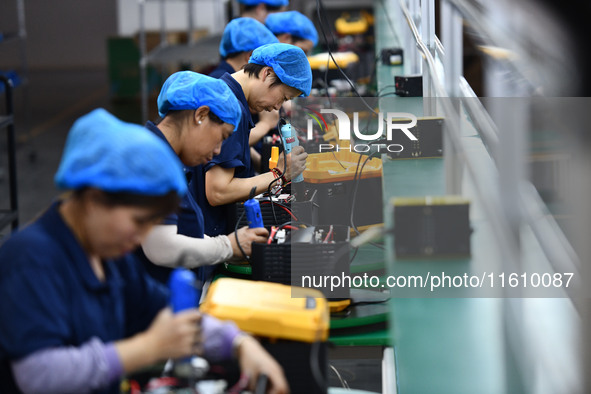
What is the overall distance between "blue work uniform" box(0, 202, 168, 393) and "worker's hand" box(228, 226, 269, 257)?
0.85m

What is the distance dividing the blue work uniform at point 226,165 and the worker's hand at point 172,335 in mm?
1359

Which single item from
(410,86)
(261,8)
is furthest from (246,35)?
(261,8)

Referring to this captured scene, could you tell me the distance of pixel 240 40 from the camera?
11.7 ft

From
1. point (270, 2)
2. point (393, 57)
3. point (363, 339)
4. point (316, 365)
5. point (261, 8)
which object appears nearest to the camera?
point (316, 365)

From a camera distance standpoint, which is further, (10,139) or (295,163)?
(10,139)

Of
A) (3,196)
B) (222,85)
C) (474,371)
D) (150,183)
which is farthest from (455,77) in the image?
(3,196)

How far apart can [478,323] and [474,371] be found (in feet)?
0.41

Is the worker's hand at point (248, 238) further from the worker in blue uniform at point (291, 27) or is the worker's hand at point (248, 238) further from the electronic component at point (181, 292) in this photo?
the worker in blue uniform at point (291, 27)

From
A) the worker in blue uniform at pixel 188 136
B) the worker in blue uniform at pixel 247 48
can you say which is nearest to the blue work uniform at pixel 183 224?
the worker in blue uniform at pixel 188 136

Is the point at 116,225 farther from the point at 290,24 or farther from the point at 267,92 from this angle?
the point at 290,24

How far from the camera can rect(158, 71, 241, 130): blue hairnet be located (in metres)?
2.05

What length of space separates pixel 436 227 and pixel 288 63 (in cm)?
138

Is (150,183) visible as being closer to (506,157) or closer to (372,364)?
(506,157)

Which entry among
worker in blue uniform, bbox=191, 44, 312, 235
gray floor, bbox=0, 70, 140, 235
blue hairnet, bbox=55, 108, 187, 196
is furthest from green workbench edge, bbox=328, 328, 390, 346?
gray floor, bbox=0, 70, 140, 235
